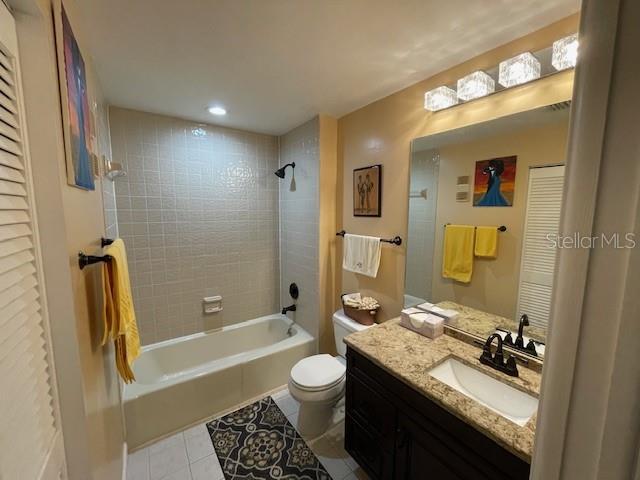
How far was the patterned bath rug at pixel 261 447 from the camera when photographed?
1.63 meters

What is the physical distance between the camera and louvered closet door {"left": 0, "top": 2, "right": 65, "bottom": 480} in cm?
58

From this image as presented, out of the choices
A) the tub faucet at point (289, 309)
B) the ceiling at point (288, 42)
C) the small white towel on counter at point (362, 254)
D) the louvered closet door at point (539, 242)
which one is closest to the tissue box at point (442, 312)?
the louvered closet door at point (539, 242)

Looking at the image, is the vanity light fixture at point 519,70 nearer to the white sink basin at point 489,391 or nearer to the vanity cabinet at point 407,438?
the white sink basin at point 489,391

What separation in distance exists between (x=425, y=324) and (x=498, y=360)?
37cm

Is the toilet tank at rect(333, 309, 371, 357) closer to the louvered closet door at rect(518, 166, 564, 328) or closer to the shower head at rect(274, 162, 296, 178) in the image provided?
the louvered closet door at rect(518, 166, 564, 328)

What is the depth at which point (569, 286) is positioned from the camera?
34 cm

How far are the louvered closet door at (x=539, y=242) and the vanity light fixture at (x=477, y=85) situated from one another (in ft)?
1.54

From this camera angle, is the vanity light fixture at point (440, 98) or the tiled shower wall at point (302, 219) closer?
the vanity light fixture at point (440, 98)

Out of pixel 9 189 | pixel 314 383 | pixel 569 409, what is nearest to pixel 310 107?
pixel 9 189

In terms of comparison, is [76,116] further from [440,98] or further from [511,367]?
[511,367]

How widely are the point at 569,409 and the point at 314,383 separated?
164 cm

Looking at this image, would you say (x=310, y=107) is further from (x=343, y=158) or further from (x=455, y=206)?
(x=455, y=206)

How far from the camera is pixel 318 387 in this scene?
5.74 ft

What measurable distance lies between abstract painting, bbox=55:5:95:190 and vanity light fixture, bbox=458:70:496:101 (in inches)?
65.2
